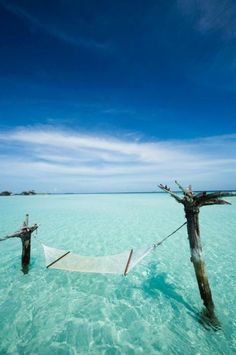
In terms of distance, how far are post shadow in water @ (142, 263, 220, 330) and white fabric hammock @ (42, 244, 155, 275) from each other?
1.60m

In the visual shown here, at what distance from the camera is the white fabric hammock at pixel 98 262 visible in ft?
24.7

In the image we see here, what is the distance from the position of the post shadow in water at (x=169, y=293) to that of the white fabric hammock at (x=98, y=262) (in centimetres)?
160

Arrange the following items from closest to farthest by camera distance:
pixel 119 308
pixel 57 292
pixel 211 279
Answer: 1. pixel 119 308
2. pixel 57 292
3. pixel 211 279

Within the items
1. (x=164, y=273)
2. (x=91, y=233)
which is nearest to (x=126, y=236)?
(x=91, y=233)

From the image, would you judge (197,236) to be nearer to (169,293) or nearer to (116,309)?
(169,293)

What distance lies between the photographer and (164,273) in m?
9.98

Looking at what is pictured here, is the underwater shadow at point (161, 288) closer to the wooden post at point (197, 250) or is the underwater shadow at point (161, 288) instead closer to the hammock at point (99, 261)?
the wooden post at point (197, 250)

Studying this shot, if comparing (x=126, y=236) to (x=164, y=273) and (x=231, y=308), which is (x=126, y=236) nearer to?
(x=164, y=273)

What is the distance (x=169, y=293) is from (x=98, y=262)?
2.85 m

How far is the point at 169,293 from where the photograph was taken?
26.7 feet

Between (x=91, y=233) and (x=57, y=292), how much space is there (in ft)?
36.1

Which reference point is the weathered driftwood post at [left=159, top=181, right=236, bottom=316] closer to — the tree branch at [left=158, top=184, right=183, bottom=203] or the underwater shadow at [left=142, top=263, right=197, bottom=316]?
the tree branch at [left=158, top=184, right=183, bottom=203]

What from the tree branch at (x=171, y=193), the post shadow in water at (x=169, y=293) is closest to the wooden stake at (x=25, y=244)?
the post shadow in water at (x=169, y=293)

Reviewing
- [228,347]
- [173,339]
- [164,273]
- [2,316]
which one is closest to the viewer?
[228,347]
